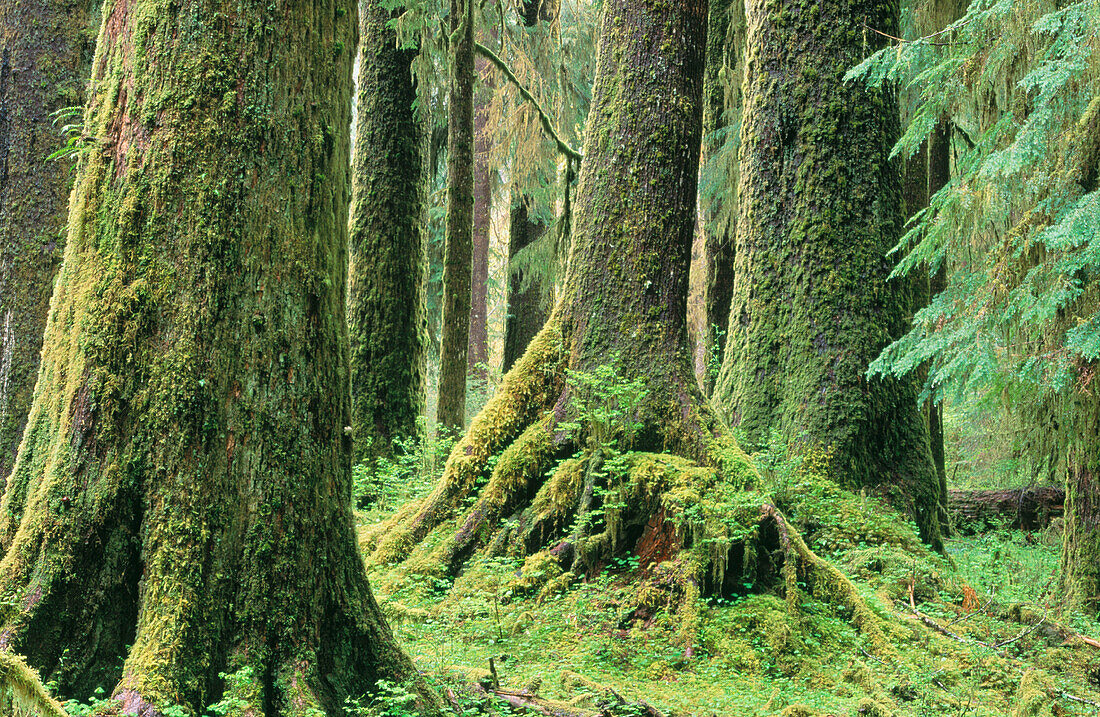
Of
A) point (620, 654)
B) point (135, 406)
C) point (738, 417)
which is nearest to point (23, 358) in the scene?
point (135, 406)

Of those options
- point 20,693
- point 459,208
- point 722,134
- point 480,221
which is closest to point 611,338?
point 459,208

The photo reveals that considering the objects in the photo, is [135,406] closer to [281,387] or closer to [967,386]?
[281,387]

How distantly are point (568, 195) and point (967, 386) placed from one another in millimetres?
6636

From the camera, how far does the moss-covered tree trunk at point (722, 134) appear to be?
1202 centimetres

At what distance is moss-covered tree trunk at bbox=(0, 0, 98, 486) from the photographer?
18.1 feet

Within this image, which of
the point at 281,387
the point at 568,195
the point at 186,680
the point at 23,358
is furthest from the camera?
the point at 568,195

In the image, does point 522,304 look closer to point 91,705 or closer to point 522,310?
point 522,310

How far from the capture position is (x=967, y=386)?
614 centimetres

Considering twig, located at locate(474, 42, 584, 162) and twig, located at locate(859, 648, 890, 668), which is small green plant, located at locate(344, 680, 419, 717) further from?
twig, located at locate(474, 42, 584, 162)

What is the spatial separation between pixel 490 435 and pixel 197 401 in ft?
11.4

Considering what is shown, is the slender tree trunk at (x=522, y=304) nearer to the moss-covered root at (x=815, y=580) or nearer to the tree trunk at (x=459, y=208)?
the tree trunk at (x=459, y=208)

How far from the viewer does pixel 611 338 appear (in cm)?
626

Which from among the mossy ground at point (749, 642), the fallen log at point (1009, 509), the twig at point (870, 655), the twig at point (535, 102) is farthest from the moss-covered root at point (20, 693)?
the fallen log at point (1009, 509)

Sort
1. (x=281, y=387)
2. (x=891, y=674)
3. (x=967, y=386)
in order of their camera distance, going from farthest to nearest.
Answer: (x=967, y=386)
(x=891, y=674)
(x=281, y=387)
